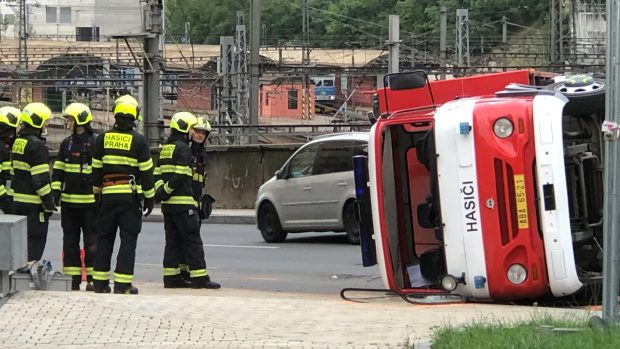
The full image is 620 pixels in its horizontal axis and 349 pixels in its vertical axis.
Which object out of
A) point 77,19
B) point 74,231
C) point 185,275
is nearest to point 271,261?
point 185,275

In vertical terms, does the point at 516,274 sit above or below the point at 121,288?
above

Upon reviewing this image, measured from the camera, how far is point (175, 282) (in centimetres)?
1157

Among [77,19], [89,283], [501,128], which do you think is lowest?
[89,283]

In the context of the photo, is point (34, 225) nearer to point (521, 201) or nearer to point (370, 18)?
point (521, 201)

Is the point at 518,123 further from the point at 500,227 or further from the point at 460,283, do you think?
the point at 460,283

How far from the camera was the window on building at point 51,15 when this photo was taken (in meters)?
108

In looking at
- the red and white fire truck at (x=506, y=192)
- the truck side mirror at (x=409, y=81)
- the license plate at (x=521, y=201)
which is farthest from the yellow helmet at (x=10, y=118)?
the license plate at (x=521, y=201)

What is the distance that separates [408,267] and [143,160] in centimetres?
289

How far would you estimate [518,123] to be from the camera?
886cm

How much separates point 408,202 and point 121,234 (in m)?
2.96

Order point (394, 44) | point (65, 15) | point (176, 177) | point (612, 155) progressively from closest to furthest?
point (612, 155), point (176, 177), point (394, 44), point (65, 15)

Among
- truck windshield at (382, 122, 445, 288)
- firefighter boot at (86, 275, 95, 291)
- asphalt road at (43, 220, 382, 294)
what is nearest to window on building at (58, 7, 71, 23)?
asphalt road at (43, 220, 382, 294)

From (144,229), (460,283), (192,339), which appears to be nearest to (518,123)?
(460,283)

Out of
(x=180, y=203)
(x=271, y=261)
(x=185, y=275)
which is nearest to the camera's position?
(x=180, y=203)
